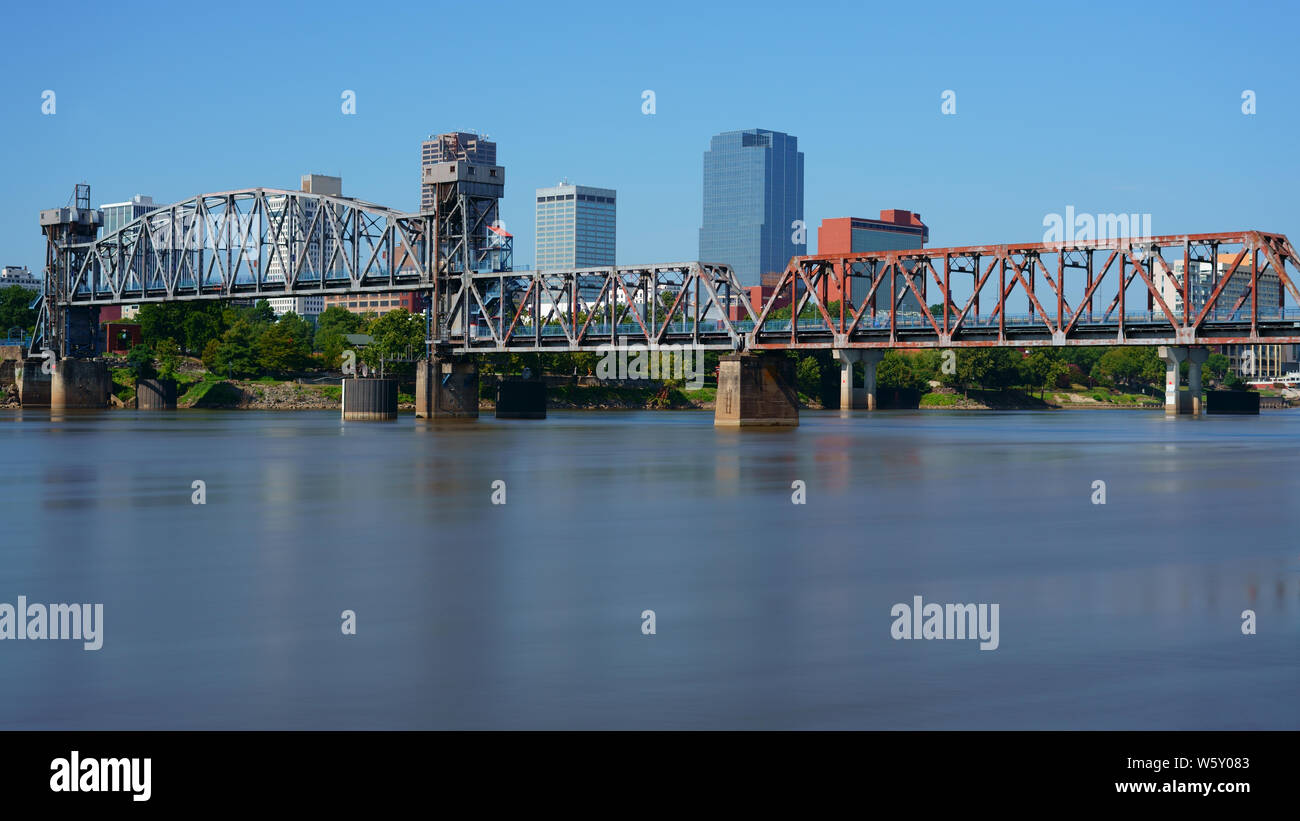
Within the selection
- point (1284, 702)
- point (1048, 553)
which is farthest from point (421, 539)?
point (1284, 702)

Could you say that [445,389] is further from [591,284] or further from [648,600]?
[648,600]

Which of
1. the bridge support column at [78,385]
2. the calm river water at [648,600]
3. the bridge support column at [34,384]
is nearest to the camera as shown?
the calm river water at [648,600]

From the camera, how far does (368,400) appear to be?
14825cm

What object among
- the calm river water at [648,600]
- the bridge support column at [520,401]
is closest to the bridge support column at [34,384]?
the bridge support column at [520,401]

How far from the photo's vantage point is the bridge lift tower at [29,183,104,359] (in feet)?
634

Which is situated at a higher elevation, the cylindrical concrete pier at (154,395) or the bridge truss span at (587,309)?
the bridge truss span at (587,309)

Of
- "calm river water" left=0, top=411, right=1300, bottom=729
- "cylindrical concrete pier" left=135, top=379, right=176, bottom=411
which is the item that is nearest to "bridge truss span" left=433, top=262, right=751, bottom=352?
"cylindrical concrete pier" left=135, top=379, right=176, bottom=411

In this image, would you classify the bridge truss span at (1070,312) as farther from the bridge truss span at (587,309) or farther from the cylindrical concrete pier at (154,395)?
the cylindrical concrete pier at (154,395)

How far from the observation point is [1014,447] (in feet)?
283

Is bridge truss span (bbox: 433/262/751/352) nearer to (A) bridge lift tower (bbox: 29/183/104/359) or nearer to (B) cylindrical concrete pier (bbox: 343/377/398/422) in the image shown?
(B) cylindrical concrete pier (bbox: 343/377/398/422)

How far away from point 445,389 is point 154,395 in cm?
7105

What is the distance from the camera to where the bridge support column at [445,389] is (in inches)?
5689

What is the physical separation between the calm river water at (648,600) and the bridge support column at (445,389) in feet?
299
